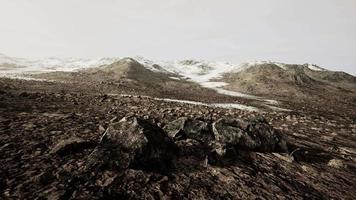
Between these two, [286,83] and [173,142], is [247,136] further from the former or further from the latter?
[286,83]

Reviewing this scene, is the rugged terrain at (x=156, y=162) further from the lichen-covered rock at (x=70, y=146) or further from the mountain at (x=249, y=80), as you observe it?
the mountain at (x=249, y=80)

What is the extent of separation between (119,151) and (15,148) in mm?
2304

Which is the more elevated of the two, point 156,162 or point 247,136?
point 247,136

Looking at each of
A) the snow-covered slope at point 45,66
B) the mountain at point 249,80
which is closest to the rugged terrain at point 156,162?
the mountain at point 249,80

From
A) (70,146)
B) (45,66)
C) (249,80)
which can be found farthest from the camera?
(45,66)

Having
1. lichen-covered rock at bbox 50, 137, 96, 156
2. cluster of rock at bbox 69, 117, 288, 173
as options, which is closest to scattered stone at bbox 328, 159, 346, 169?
cluster of rock at bbox 69, 117, 288, 173

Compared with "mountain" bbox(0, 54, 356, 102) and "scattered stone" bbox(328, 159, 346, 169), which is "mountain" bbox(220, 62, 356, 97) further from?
"scattered stone" bbox(328, 159, 346, 169)

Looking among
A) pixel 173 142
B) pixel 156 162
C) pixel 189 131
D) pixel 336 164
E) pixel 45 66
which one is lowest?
pixel 336 164

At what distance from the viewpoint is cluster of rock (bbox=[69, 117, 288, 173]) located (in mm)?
5934

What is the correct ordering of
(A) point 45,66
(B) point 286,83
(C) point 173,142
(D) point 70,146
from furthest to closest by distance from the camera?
1. (A) point 45,66
2. (B) point 286,83
3. (C) point 173,142
4. (D) point 70,146

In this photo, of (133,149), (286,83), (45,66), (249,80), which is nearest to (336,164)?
(133,149)

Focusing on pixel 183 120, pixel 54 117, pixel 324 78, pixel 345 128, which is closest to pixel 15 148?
pixel 54 117

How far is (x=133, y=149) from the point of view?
19.9ft

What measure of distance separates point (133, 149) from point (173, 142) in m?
1.52
